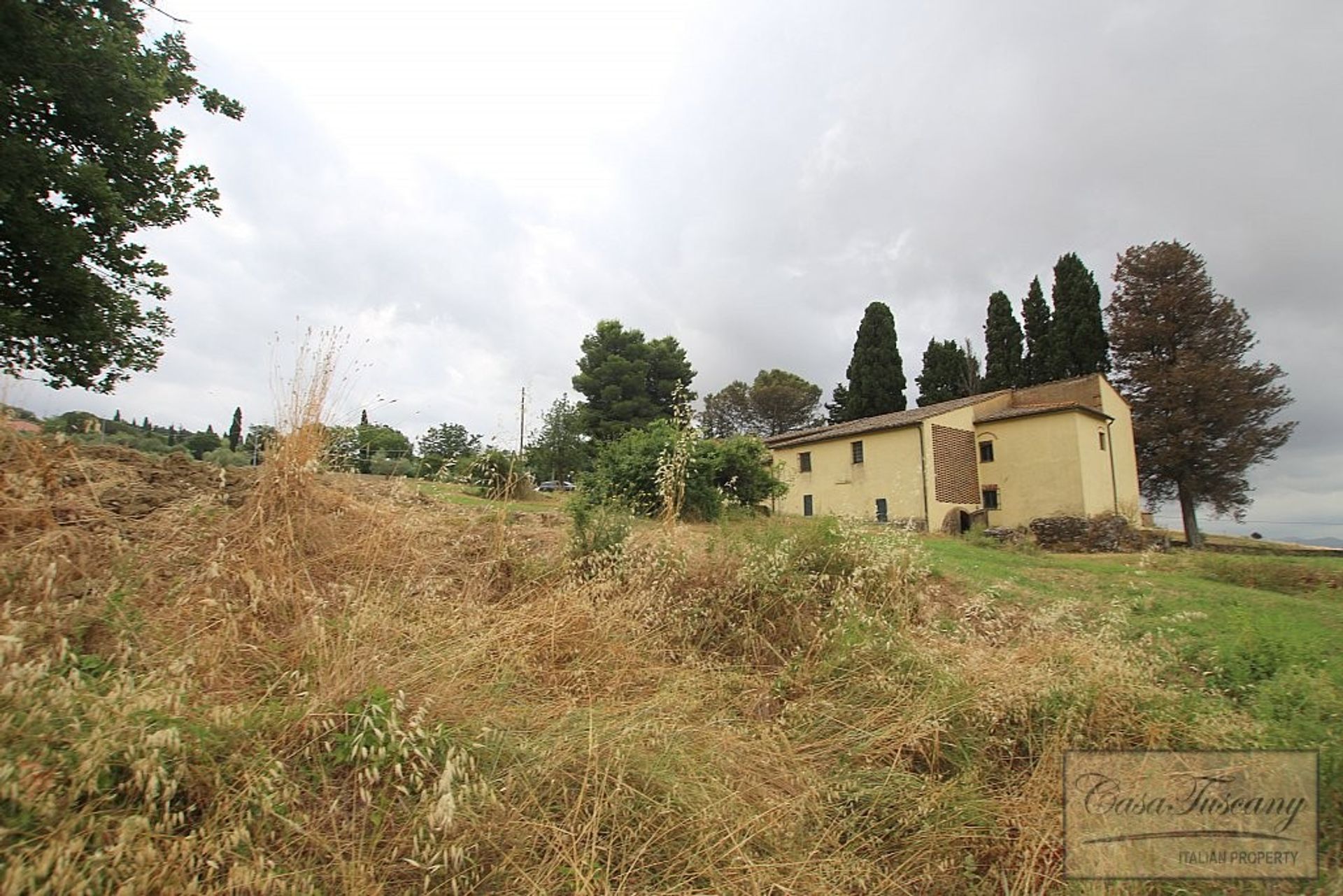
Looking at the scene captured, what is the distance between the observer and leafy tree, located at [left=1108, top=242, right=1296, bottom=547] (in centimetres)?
2383

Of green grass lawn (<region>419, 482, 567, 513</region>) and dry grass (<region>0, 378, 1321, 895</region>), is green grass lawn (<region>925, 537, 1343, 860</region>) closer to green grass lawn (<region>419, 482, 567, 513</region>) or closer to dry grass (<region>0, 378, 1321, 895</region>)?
dry grass (<region>0, 378, 1321, 895</region>)

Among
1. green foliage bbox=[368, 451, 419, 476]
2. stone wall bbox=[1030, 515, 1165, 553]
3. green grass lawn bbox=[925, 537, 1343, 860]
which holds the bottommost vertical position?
green grass lawn bbox=[925, 537, 1343, 860]

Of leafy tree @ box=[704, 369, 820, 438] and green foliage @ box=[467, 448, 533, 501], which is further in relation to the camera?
leafy tree @ box=[704, 369, 820, 438]

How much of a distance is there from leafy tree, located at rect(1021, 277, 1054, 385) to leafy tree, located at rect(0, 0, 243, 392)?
3329 centimetres

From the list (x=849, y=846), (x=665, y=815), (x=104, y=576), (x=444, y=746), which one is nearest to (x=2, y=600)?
(x=104, y=576)

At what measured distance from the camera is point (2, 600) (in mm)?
2402

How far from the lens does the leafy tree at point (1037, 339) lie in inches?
1181

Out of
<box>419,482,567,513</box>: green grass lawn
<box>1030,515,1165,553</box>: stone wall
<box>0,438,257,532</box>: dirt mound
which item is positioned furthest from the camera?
<box>1030,515,1165,553</box>: stone wall

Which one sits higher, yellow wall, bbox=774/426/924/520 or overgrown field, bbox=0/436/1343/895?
yellow wall, bbox=774/426/924/520

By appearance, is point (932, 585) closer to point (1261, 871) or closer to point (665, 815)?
point (1261, 871)

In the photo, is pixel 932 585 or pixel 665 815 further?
pixel 932 585

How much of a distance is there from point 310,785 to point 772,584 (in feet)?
10.1

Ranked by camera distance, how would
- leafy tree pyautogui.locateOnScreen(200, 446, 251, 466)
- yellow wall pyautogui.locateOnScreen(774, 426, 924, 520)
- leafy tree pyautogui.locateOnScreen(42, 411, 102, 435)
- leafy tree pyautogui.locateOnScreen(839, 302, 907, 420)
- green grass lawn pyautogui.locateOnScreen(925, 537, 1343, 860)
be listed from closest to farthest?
1. green grass lawn pyautogui.locateOnScreen(925, 537, 1343, 860)
2. leafy tree pyautogui.locateOnScreen(42, 411, 102, 435)
3. leafy tree pyautogui.locateOnScreen(200, 446, 251, 466)
4. yellow wall pyautogui.locateOnScreen(774, 426, 924, 520)
5. leafy tree pyautogui.locateOnScreen(839, 302, 907, 420)

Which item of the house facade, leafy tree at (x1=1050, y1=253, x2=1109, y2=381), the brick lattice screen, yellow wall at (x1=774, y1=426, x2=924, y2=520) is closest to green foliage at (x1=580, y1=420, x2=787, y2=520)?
yellow wall at (x1=774, y1=426, x2=924, y2=520)
